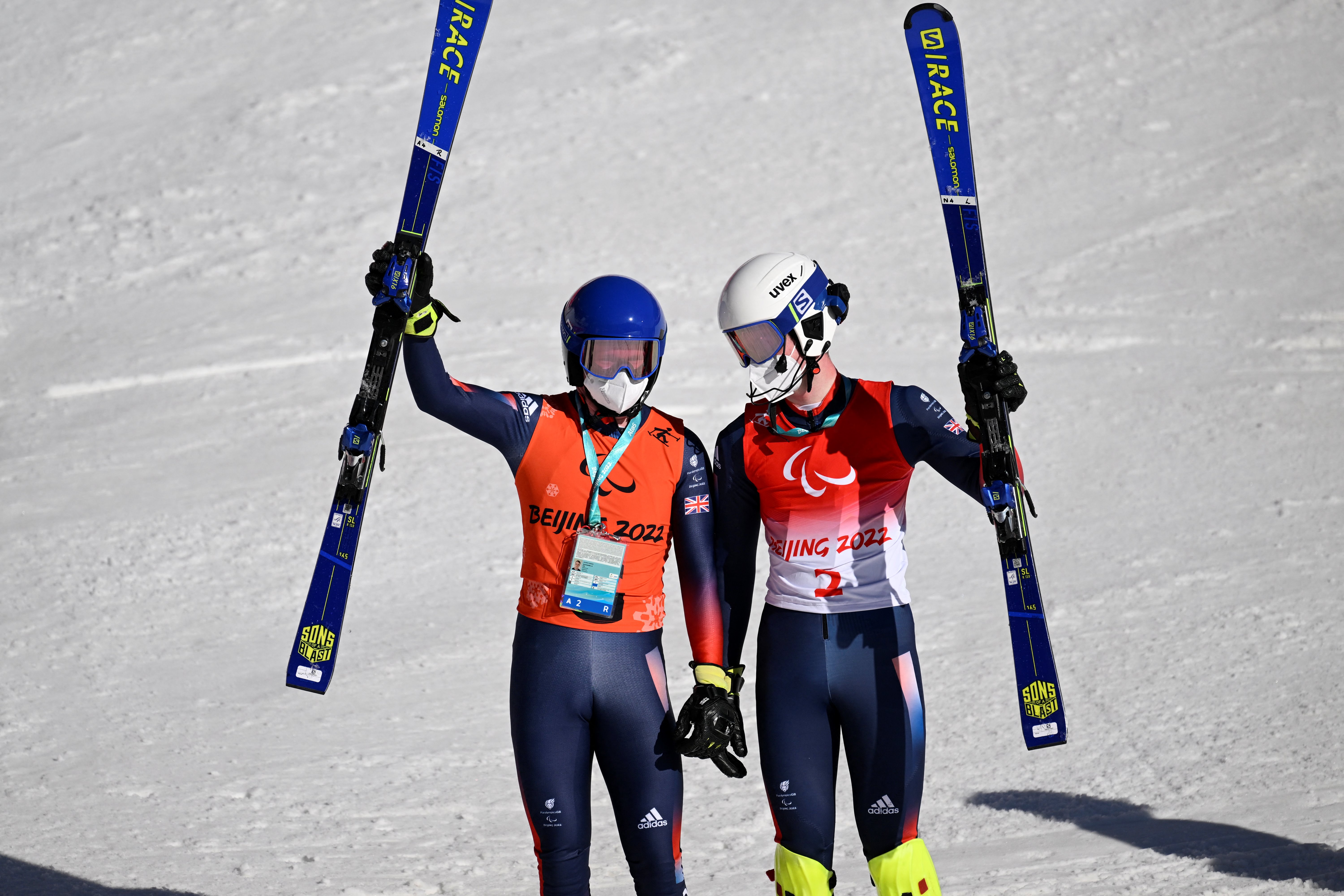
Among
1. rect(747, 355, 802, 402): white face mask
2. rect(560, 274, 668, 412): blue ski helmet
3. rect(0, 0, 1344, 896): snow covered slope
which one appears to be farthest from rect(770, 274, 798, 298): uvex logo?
rect(0, 0, 1344, 896): snow covered slope

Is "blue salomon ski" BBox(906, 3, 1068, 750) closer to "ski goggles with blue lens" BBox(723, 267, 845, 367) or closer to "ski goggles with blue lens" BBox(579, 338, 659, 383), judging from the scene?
"ski goggles with blue lens" BBox(723, 267, 845, 367)

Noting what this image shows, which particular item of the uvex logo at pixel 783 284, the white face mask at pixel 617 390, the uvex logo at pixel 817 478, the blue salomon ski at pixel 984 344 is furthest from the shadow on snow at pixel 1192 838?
the white face mask at pixel 617 390

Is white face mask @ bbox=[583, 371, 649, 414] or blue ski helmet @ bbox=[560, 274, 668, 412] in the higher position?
blue ski helmet @ bbox=[560, 274, 668, 412]

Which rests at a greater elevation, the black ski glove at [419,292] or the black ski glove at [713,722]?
the black ski glove at [419,292]

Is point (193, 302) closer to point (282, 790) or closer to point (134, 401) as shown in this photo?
point (134, 401)

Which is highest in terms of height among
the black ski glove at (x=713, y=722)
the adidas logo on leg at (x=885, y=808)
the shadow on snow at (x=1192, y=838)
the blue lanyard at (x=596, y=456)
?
the blue lanyard at (x=596, y=456)

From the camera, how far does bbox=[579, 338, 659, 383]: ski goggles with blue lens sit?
4973 millimetres

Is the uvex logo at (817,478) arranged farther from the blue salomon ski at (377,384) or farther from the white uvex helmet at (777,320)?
the blue salomon ski at (377,384)

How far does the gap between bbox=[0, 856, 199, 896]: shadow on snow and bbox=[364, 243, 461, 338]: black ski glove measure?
351 cm

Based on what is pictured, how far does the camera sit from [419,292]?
16.4 ft

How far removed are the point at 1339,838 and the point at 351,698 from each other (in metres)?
6.08

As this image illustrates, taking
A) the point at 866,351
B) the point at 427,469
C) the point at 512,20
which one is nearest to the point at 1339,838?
the point at 427,469

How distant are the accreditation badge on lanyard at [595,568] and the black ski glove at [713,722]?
38cm

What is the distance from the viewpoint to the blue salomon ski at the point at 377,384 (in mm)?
5254
